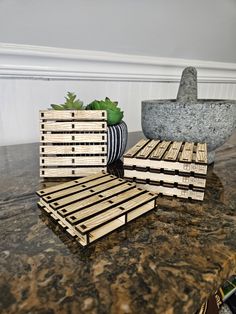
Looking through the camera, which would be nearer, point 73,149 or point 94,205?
point 94,205

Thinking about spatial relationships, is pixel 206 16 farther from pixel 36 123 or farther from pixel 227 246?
pixel 227 246

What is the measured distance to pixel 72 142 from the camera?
43 centimetres

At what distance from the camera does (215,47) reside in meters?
1.13

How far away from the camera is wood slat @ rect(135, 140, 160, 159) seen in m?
0.38

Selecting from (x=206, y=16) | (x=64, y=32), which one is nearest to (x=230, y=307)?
(x=64, y=32)

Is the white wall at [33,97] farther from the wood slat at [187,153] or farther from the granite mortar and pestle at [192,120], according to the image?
the wood slat at [187,153]

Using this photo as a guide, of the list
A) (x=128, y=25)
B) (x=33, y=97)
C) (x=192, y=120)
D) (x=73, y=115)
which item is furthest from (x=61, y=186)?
(x=128, y=25)

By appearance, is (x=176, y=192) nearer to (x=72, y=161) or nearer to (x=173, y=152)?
(x=173, y=152)

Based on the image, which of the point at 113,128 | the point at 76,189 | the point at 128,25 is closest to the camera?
the point at 76,189

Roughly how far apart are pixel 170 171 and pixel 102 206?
0.13 meters

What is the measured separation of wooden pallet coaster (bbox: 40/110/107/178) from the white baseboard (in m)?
0.32

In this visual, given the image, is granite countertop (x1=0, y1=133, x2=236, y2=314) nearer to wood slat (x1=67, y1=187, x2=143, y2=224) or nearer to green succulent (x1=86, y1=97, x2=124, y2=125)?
wood slat (x1=67, y1=187, x2=143, y2=224)

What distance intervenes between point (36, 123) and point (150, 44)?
0.53 m

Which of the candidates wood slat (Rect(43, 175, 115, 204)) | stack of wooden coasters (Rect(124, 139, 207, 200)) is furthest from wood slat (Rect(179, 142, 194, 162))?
wood slat (Rect(43, 175, 115, 204))
